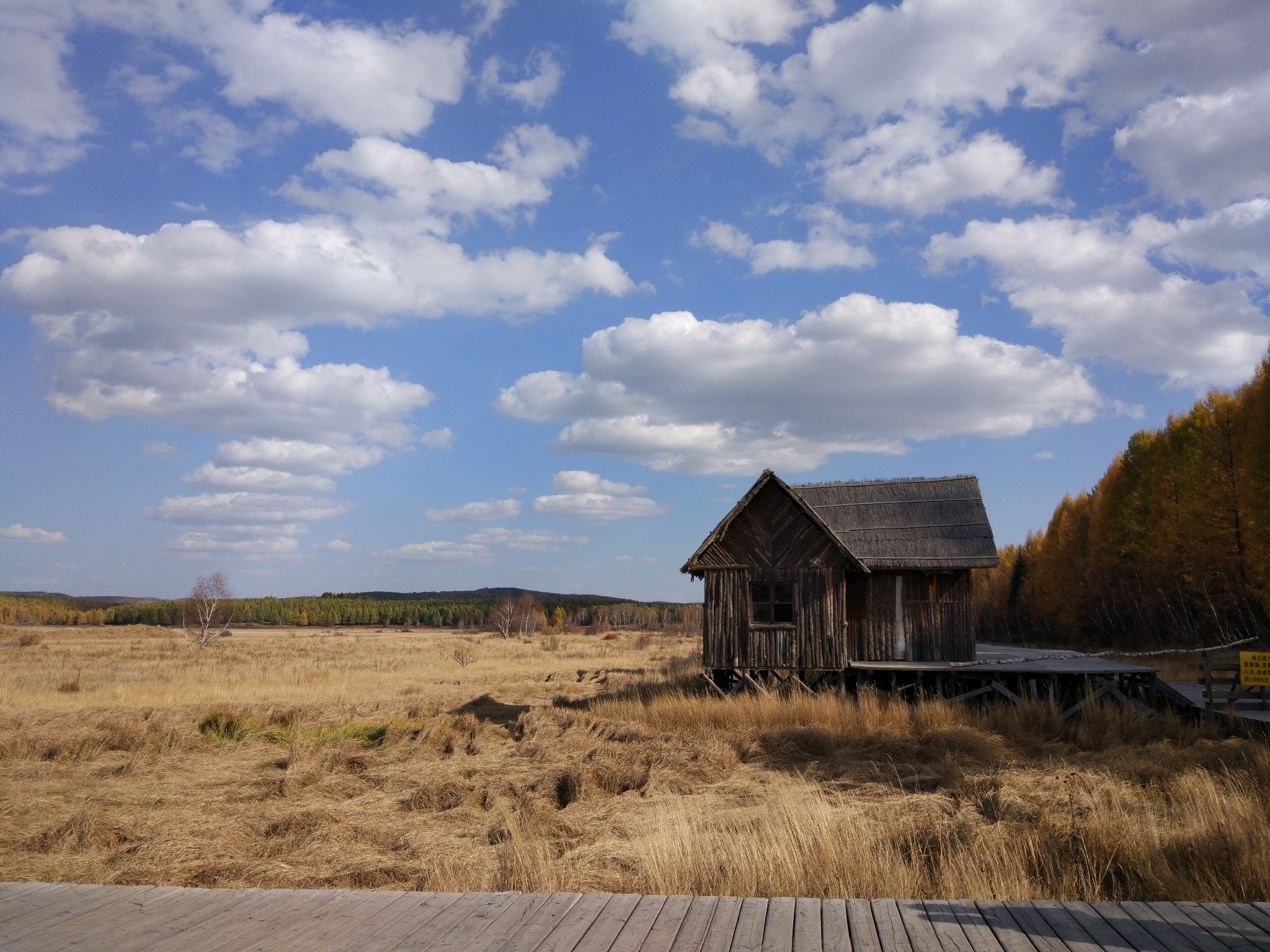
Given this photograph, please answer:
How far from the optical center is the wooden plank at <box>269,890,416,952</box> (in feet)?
17.9

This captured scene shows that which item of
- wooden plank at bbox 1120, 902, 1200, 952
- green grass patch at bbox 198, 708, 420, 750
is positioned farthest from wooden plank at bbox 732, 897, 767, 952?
green grass patch at bbox 198, 708, 420, 750

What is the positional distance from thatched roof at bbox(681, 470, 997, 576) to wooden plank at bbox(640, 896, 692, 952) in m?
Answer: 17.0

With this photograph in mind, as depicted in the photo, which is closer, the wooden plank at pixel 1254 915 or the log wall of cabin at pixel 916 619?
the wooden plank at pixel 1254 915

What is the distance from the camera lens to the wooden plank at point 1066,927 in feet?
17.0

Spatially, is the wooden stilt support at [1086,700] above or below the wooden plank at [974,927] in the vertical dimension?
below

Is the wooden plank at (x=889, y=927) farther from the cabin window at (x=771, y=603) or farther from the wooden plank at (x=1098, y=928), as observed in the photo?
the cabin window at (x=771, y=603)

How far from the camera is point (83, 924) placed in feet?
19.5

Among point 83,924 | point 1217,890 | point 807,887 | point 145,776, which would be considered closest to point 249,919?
point 83,924

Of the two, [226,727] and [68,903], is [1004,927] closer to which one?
[68,903]

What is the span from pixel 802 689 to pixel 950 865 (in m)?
15.4

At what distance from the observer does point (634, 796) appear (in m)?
12.9

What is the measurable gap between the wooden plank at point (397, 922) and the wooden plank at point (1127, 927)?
15.2ft

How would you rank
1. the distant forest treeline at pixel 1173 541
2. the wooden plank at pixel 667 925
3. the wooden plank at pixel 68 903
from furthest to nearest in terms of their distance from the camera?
the distant forest treeline at pixel 1173 541
the wooden plank at pixel 68 903
the wooden plank at pixel 667 925

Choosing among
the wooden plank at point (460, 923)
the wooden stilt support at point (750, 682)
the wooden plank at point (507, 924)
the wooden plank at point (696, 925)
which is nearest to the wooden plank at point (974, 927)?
the wooden plank at point (696, 925)
